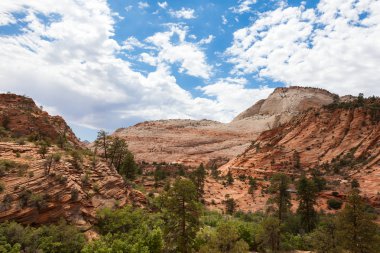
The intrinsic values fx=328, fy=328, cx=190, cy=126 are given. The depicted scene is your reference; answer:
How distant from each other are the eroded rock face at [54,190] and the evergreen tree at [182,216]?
763 cm

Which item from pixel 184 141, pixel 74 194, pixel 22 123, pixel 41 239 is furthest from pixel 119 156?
pixel 184 141

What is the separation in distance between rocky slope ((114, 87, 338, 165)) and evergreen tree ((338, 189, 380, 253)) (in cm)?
6400

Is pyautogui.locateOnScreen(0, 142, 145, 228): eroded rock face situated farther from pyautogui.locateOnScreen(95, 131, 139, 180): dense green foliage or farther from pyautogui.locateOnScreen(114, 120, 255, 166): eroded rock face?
Answer: pyautogui.locateOnScreen(114, 120, 255, 166): eroded rock face

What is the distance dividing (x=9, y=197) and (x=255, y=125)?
104 m

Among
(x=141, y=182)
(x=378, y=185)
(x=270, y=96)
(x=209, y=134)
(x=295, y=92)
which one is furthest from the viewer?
(x=270, y=96)

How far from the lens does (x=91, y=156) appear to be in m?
33.9

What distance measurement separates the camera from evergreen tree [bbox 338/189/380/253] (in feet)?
70.7

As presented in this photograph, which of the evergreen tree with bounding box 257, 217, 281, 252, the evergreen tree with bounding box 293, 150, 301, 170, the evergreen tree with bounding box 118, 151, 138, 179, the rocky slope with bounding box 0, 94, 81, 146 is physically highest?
the rocky slope with bounding box 0, 94, 81, 146

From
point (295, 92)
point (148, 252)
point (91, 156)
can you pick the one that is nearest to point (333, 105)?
point (91, 156)

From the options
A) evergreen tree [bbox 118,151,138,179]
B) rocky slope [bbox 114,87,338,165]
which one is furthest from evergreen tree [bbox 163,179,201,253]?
rocky slope [bbox 114,87,338,165]

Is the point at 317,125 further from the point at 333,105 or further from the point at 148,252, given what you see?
the point at 148,252

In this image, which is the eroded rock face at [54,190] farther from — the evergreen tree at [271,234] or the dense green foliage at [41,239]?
the evergreen tree at [271,234]

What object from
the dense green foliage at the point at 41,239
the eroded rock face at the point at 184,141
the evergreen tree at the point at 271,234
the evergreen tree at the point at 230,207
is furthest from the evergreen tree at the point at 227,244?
the eroded rock face at the point at 184,141

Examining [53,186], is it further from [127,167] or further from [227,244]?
[127,167]
